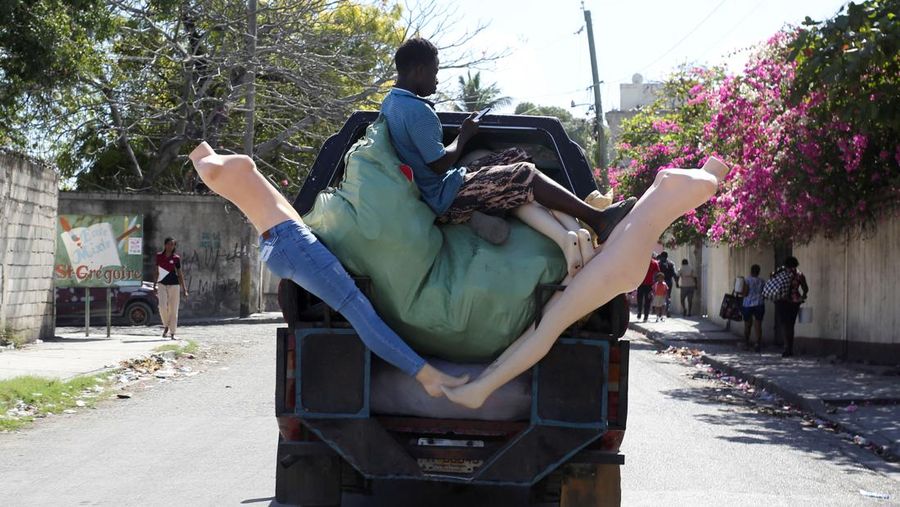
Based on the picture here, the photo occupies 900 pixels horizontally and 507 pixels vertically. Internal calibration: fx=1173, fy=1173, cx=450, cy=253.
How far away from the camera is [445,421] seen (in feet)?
19.6

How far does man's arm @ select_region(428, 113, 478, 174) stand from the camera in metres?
6.21

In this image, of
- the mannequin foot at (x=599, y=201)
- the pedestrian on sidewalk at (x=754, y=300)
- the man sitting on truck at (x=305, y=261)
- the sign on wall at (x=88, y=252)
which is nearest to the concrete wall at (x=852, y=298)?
the pedestrian on sidewalk at (x=754, y=300)

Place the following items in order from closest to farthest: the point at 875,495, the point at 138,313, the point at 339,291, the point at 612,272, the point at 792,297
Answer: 1. the point at 612,272
2. the point at 339,291
3. the point at 875,495
4. the point at 792,297
5. the point at 138,313

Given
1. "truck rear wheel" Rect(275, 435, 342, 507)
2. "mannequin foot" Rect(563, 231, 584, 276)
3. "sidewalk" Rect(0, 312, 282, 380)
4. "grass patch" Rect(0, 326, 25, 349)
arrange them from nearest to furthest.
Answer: "mannequin foot" Rect(563, 231, 584, 276) < "truck rear wheel" Rect(275, 435, 342, 507) < "sidewalk" Rect(0, 312, 282, 380) < "grass patch" Rect(0, 326, 25, 349)

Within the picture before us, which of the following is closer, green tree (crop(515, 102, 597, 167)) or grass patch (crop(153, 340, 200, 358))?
grass patch (crop(153, 340, 200, 358))

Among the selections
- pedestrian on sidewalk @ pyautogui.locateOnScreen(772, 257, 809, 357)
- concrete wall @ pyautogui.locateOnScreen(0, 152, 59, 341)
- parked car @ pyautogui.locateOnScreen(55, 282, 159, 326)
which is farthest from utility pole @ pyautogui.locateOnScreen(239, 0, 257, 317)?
pedestrian on sidewalk @ pyautogui.locateOnScreen(772, 257, 809, 357)

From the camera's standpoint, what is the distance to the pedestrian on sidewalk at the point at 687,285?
33312 mm

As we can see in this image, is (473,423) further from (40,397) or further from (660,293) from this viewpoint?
(660,293)

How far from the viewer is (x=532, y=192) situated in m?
6.06

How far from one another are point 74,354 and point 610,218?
40.4ft

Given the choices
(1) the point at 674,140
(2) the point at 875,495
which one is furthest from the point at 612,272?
(1) the point at 674,140

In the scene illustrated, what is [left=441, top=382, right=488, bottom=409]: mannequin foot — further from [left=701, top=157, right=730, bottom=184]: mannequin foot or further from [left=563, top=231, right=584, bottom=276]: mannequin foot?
[left=701, top=157, right=730, bottom=184]: mannequin foot

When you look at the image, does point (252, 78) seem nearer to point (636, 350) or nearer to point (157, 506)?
point (636, 350)

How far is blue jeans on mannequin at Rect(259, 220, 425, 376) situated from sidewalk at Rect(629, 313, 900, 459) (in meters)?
6.32
